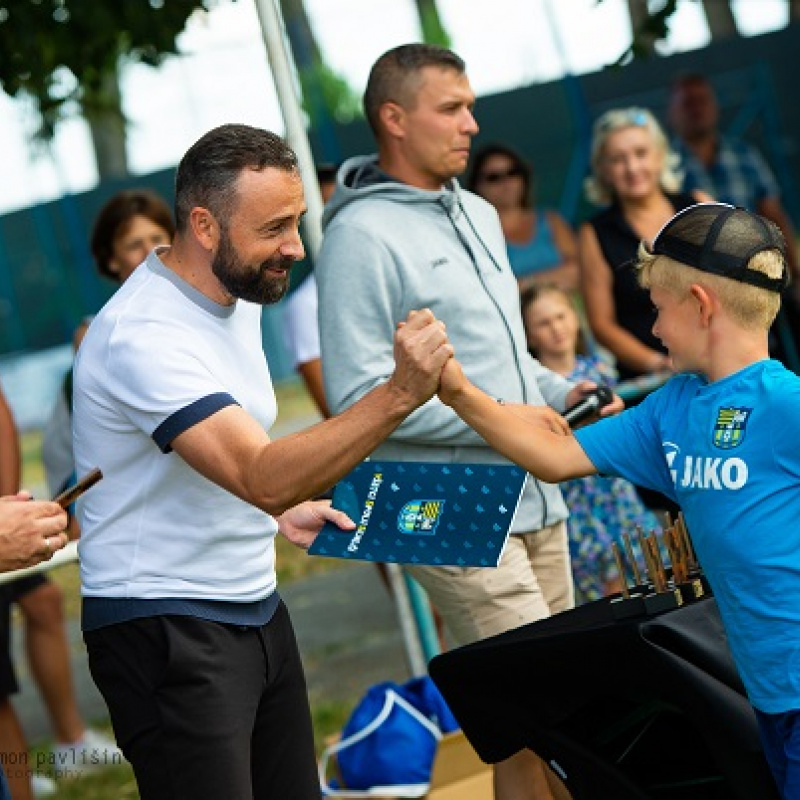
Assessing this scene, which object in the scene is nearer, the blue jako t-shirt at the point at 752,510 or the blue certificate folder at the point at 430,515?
the blue jako t-shirt at the point at 752,510

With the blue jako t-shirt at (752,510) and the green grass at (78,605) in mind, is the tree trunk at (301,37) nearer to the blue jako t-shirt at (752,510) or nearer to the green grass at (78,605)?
the green grass at (78,605)

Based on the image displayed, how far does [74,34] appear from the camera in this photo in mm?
6320

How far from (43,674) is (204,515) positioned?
11.2 ft

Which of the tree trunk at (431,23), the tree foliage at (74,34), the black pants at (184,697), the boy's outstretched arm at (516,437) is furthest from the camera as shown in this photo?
the tree trunk at (431,23)

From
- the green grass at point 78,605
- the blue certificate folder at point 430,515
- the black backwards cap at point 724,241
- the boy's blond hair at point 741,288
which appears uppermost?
the black backwards cap at point 724,241

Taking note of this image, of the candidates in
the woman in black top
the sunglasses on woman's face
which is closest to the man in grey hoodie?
the woman in black top

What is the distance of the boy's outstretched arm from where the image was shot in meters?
3.69

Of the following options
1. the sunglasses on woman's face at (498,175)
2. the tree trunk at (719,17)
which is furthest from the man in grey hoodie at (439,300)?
the tree trunk at (719,17)

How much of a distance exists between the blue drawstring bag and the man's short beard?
2.11m

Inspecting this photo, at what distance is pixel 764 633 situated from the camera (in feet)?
10.8

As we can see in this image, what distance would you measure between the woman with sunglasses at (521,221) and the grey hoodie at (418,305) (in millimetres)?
2306

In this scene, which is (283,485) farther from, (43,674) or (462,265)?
(43,674)

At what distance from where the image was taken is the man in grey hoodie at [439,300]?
440 cm

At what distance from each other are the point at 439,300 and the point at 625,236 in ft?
6.55
